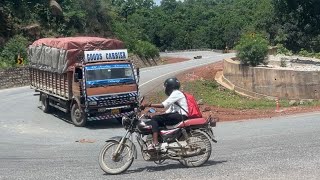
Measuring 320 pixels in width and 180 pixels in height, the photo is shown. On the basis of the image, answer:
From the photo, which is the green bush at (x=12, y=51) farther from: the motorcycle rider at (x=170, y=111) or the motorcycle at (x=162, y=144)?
the motorcycle rider at (x=170, y=111)

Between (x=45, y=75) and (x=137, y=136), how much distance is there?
14.2 metres

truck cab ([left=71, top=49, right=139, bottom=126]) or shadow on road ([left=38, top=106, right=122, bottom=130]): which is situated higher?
truck cab ([left=71, top=49, right=139, bottom=126])

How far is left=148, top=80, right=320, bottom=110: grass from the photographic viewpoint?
25297 mm

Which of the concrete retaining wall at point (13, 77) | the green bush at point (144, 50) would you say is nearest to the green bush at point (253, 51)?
the concrete retaining wall at point (13, 77)

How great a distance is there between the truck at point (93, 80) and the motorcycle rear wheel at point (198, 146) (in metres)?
9.28

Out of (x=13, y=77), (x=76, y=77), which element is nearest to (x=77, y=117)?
(x=76, y=77)

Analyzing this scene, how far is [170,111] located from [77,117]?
10.3 meters

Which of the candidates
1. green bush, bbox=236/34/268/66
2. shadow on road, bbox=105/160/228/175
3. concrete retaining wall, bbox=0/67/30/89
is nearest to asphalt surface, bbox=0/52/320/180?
shadow on road, bbox=105/160/228/175

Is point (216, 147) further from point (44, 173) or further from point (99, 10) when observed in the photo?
point (99, 10)

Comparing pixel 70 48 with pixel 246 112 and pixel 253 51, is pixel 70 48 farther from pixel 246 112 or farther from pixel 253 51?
pixel 253 51

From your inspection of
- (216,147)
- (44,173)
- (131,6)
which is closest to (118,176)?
(44,173)

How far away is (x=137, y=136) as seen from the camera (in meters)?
10.7

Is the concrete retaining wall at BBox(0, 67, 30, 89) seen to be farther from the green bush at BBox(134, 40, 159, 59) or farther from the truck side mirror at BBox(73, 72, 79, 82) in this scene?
the green bush at BBox(134, 40, 159, 59)

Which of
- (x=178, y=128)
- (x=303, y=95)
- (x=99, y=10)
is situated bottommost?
(x=303, y=95)
